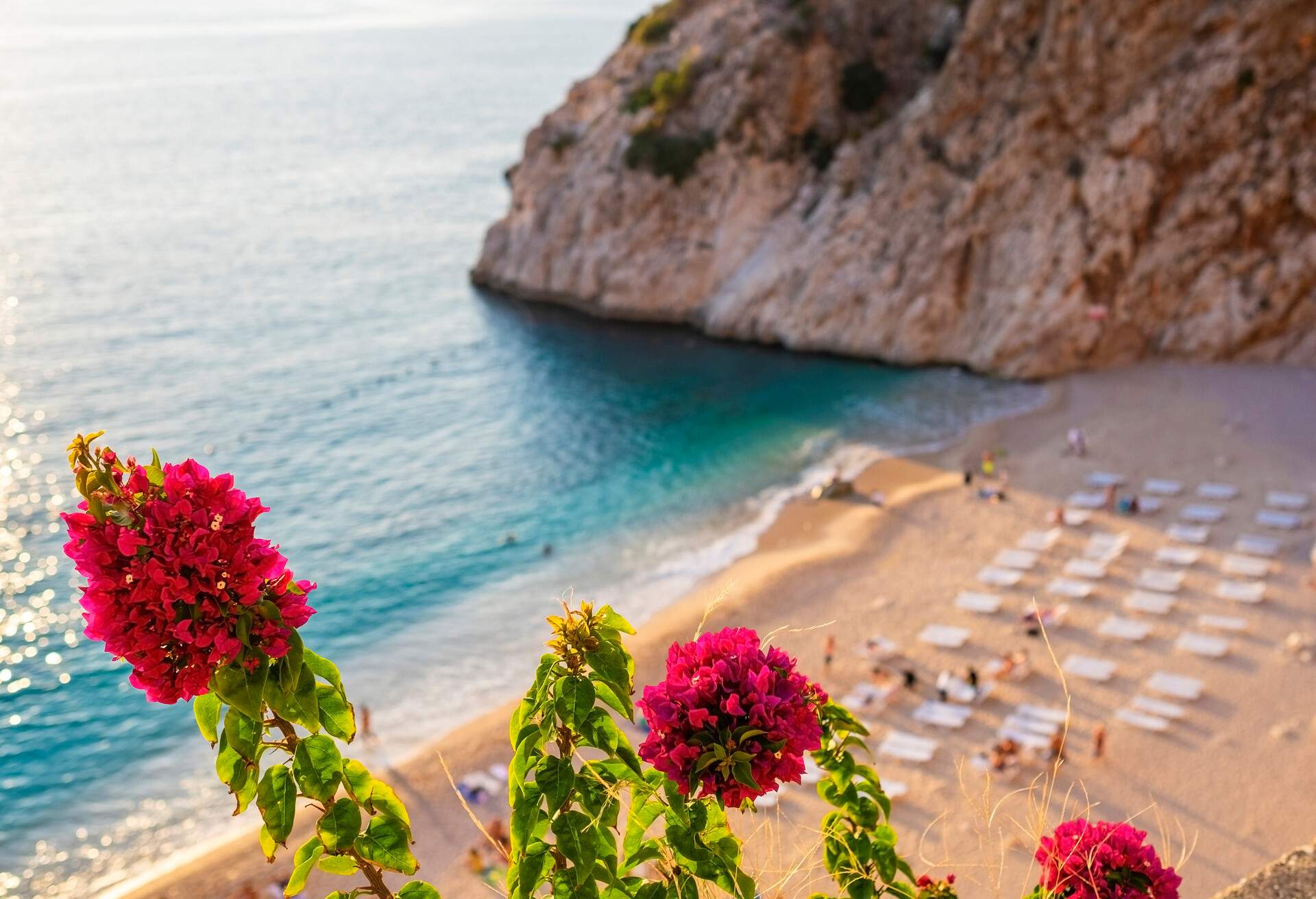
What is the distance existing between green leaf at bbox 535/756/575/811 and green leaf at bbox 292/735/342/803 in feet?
2.41

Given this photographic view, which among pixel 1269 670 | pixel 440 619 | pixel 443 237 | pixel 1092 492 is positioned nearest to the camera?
pixel 1269 670

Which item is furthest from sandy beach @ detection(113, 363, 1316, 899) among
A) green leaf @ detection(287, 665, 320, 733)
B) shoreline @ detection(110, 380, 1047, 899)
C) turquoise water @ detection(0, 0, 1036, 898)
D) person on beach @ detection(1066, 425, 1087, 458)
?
green leaf @ detection(287, 665, 320, 733)

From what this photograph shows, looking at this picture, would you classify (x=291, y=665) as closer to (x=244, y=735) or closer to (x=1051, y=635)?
(x=244, y=735)

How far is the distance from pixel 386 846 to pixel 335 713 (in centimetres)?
54

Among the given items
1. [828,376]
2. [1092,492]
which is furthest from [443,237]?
[1092,492]

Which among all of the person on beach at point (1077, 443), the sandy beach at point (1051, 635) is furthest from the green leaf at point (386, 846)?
the person on beach at point (1077, 443)

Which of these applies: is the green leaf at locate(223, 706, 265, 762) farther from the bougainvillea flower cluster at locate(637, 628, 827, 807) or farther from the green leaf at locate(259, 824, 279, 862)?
the bougainvillea flower cluster at locate(637, 628, 827, 807)

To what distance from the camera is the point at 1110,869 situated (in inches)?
185

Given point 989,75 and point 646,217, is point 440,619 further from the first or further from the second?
point 989,75

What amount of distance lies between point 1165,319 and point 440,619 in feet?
101

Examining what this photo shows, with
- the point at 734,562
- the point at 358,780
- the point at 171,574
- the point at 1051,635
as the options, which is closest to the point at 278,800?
the point at 358,780

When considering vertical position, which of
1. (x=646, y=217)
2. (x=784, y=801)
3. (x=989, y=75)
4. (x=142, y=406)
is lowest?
(x=784, y=801)

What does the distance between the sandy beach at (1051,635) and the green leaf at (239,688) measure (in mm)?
8511

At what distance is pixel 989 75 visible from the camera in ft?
154
